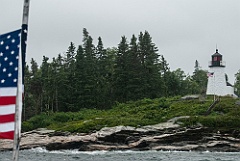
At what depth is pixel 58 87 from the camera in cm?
6938

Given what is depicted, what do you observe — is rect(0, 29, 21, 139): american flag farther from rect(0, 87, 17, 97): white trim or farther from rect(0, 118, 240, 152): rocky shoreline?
rect(0, 118, 240, 152): rocky shoreline

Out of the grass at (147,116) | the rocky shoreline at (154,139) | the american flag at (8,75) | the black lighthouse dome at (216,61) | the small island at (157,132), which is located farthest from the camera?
the black lighthouse dome at (216,61)

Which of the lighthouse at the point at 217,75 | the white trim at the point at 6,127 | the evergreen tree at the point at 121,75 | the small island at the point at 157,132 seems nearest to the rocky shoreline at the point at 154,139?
the small island at the point at 157,132

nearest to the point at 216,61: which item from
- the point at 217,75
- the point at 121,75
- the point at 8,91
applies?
the point at 217,75

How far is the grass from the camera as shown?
1713 inches

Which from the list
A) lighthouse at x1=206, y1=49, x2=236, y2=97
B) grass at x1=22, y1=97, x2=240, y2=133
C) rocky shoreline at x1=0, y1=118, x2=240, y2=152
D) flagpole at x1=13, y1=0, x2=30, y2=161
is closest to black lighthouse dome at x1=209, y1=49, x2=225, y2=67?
lighthouse at x1=206, y1=49, x2=236, y2=97

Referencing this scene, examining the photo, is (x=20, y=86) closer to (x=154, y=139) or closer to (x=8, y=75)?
(x=8, y=75)

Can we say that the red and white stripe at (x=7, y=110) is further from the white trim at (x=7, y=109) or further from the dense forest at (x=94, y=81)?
the dense forest at (x=94, y=81)

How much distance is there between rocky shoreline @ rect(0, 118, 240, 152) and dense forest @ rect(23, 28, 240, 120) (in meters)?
22.5

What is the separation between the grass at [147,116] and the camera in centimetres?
4350

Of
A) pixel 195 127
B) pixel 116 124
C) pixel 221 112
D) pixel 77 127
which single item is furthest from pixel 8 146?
pixel 221 112

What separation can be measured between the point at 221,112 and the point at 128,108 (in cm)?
1332

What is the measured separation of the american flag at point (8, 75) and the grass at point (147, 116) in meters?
35.9

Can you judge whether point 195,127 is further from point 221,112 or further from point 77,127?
point 77,127
